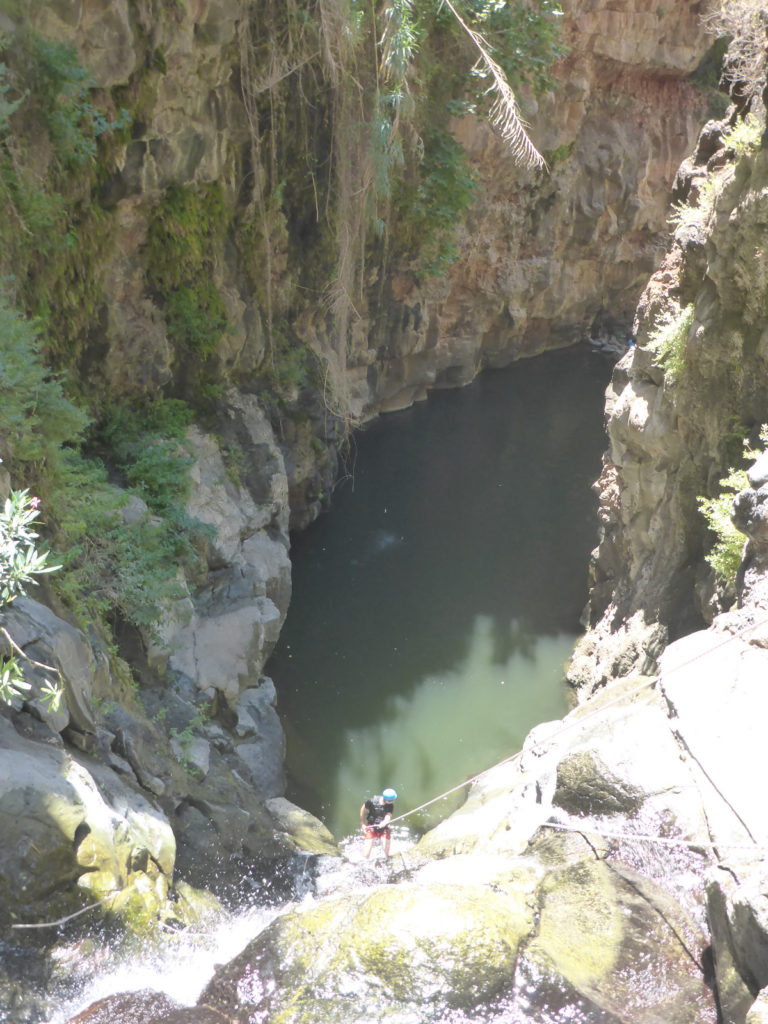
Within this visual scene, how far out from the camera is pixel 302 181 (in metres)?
11.1

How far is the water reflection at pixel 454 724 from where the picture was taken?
8625mm

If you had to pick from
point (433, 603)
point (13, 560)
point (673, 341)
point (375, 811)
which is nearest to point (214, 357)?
point (433, 603)

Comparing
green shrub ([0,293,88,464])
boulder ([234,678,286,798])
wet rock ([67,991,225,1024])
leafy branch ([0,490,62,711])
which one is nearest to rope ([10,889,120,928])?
wet rock ([67,991,225,1024])

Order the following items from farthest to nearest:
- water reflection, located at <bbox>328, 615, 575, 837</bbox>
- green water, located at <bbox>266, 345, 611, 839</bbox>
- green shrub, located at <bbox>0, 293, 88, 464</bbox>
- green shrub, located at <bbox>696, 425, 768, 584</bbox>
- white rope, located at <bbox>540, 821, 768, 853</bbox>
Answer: green water, located at <bbox>266, 345, 611, 839</bbox> < water reflection, located at <bbox>328, 615, 575, 837</bbox> < green shrub, located at <bbox>696, 425, 768, 584</bbox> < green shrub, located at <bbox>0, 293, 88, 464</bbox> < white rope, located at <bbox>540, 821, 768, 853</bbox>

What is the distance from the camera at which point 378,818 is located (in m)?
7.29

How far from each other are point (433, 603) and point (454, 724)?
8.45 feet

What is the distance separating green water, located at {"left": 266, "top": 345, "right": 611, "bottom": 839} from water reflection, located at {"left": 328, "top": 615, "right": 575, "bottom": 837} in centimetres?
2

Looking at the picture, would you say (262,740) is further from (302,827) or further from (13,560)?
(13,560)

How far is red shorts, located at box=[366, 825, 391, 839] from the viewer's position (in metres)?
7.20

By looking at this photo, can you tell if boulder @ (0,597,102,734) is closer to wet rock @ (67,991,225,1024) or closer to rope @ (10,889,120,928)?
rope @ (10,889,120,928)

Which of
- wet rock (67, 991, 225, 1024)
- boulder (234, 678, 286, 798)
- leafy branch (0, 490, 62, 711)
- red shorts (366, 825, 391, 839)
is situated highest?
leafy branch (0, 490, 62, 711)

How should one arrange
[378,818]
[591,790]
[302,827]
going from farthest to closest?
[302,827]
[378,818]
[591,790]

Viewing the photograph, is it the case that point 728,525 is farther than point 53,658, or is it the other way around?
point 728,525

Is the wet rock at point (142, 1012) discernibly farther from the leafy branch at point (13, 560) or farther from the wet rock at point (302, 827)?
the wet rock at point (302, 827)
